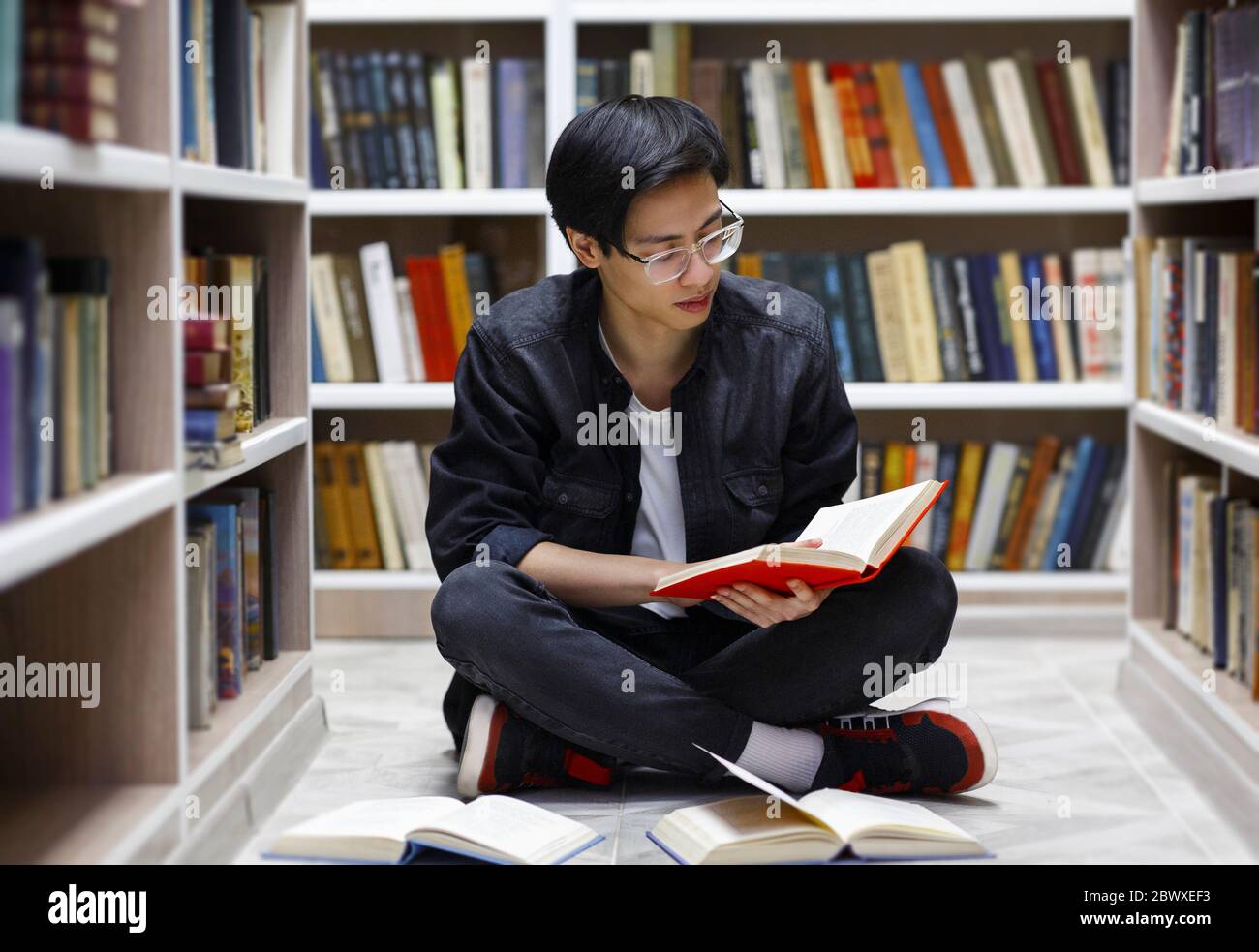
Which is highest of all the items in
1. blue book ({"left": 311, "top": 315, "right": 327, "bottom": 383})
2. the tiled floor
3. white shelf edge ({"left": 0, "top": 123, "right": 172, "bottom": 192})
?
white shelf edge ({"left": 0, "top": 123, "right": 172, "bottom": 192})

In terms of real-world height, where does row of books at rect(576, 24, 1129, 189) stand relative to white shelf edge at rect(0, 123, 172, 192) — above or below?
above

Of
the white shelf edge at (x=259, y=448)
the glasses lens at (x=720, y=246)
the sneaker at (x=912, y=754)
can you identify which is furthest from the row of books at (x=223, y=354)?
the sneaker at (x=912, y=754)

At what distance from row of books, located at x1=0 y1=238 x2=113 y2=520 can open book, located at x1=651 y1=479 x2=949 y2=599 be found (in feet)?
1.73

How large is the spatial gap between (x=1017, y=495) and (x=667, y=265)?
1.25 meters

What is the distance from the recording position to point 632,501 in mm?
1778

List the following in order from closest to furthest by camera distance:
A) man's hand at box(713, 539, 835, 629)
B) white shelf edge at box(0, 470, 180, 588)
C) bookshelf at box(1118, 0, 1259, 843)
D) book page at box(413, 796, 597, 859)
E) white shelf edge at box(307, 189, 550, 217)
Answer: white shelf edge at box(0, 470, 180, 588) → book page at box(413, 796, 597, 859) → man's hand at box(713, 539, 835, 629) → bookshelf at box(1118, 0, 1259, 843) → white shelf edge at box(307, 189, 550, 217)

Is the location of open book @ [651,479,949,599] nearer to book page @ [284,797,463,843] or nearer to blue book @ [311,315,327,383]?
book page @ [284,797,463,843]

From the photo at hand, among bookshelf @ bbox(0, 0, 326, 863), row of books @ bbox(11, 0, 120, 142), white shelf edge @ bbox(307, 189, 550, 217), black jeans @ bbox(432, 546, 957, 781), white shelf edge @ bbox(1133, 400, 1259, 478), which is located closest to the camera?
row of books @ bbox(11, 0, 120, 142)

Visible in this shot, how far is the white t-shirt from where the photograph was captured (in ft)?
5.86

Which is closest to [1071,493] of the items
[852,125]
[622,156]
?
[852,125]

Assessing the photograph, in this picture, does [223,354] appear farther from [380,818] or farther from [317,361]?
[317,361]

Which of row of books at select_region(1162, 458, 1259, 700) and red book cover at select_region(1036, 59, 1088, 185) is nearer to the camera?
row of books at select_region(1162, 458, 1259, 700)

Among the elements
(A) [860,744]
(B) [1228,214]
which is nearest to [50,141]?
(A) [860,744]

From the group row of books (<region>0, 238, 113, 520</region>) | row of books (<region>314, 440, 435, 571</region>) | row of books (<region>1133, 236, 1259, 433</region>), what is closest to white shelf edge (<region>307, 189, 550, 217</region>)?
row of books (<region>314, 440, 435, 571</region>)
